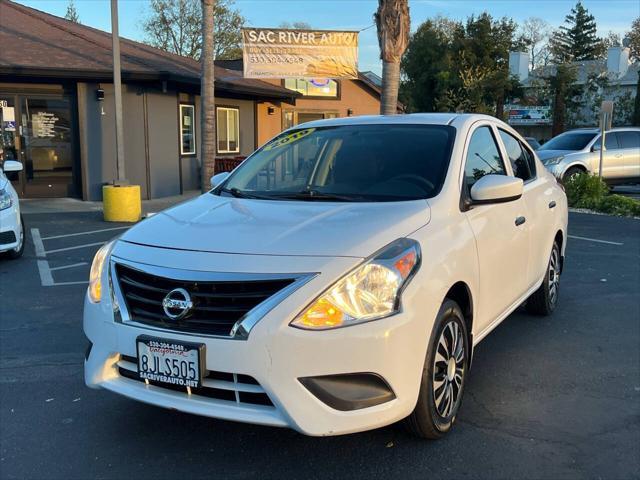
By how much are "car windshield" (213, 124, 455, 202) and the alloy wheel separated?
839mm

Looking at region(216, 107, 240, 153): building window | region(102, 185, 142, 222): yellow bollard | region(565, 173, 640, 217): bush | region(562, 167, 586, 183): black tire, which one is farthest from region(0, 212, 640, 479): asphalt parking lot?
region(216, 107, 240, 153): building window

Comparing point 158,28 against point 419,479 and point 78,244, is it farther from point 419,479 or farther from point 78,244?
point 419,479

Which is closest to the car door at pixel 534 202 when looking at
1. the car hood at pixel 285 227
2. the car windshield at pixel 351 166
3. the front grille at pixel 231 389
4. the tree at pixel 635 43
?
the car windshield at pixel 351 166

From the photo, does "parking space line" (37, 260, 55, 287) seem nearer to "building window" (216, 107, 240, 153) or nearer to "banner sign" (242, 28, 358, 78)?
"banner sign" (242, 28, 358, 78)

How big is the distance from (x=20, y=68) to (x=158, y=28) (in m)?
32.7

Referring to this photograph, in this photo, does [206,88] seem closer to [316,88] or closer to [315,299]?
[315,299]

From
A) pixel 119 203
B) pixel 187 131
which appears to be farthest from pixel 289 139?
pixel 187 131

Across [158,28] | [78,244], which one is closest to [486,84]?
[158,28]

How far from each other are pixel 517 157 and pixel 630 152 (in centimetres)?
1429

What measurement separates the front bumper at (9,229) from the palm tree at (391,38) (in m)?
7.60

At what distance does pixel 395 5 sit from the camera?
1250 centimetres

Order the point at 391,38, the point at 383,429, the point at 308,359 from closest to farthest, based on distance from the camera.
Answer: the point at 308,359, the point at 383,429, the point at 391,38

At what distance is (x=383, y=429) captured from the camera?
3.46 m

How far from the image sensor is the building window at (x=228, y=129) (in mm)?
19328
